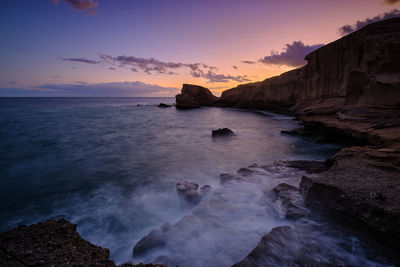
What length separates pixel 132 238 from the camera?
3652 millimetres

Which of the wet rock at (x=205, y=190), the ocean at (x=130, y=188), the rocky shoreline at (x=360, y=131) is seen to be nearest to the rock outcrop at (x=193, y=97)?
the rocky shoreline at (x=360, y=131)

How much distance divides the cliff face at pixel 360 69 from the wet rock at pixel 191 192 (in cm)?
897

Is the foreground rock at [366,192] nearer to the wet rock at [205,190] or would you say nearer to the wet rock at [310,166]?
the wet rock at [310,166]

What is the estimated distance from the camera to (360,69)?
32.2 ft

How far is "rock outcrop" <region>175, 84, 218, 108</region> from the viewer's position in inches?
1786

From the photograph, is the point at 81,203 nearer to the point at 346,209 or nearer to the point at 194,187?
the point at 194,187

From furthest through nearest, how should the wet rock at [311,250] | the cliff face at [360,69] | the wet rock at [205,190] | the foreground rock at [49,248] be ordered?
1. the cliff face at [360,69]
2. the wet rock at [205,190]
3. the wet rock at [311,250]
4. the foreground rock at [49,248]

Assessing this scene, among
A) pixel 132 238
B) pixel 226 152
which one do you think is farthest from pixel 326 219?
pixel 226 152

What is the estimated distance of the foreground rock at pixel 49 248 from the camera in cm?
221

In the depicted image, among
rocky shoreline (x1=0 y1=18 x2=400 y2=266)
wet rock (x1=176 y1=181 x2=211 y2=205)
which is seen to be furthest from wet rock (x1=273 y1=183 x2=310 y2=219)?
wet rock (x1=176 y1=181 x2=211 y2=205)

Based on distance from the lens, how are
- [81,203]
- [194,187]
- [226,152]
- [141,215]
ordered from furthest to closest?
[226,152]
[194,187]
[81,203]
[141,215]

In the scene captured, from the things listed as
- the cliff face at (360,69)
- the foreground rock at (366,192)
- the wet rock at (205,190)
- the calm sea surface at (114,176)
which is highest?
the cliff face at (360,69)

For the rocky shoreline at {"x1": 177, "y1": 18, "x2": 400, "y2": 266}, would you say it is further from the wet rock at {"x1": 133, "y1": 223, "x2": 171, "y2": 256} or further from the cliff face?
the wet rock at {"x1": 133, "y1": 223, "x2": 171, "y2": 256}

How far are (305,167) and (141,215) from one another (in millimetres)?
5289
